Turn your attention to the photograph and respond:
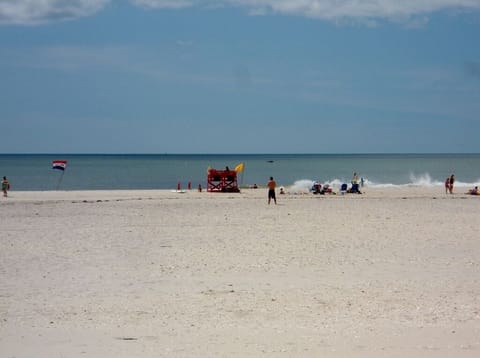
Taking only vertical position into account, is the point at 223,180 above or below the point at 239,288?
above

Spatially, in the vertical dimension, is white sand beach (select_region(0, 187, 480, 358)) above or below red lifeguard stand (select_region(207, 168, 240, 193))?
below

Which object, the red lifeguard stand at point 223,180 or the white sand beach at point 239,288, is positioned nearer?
the white sand beach at point 239,288

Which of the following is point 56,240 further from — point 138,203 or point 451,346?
point 138,203

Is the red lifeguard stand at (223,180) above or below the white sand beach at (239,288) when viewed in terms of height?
above

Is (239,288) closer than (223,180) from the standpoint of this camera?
Yes

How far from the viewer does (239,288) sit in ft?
38.2

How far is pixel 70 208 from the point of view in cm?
2909

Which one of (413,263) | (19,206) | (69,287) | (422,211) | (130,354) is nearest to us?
(130,354)

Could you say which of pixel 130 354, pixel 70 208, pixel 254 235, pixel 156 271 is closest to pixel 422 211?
pixel 254 235

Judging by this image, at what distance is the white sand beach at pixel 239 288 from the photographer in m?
8.38

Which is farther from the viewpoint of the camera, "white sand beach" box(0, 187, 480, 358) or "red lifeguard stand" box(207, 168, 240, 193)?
"red lifeguard stand" box(207, 168, 240, 193)

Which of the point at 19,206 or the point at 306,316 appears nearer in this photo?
the point at 306,316

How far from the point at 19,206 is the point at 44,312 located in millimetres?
21528

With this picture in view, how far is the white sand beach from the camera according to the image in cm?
838
